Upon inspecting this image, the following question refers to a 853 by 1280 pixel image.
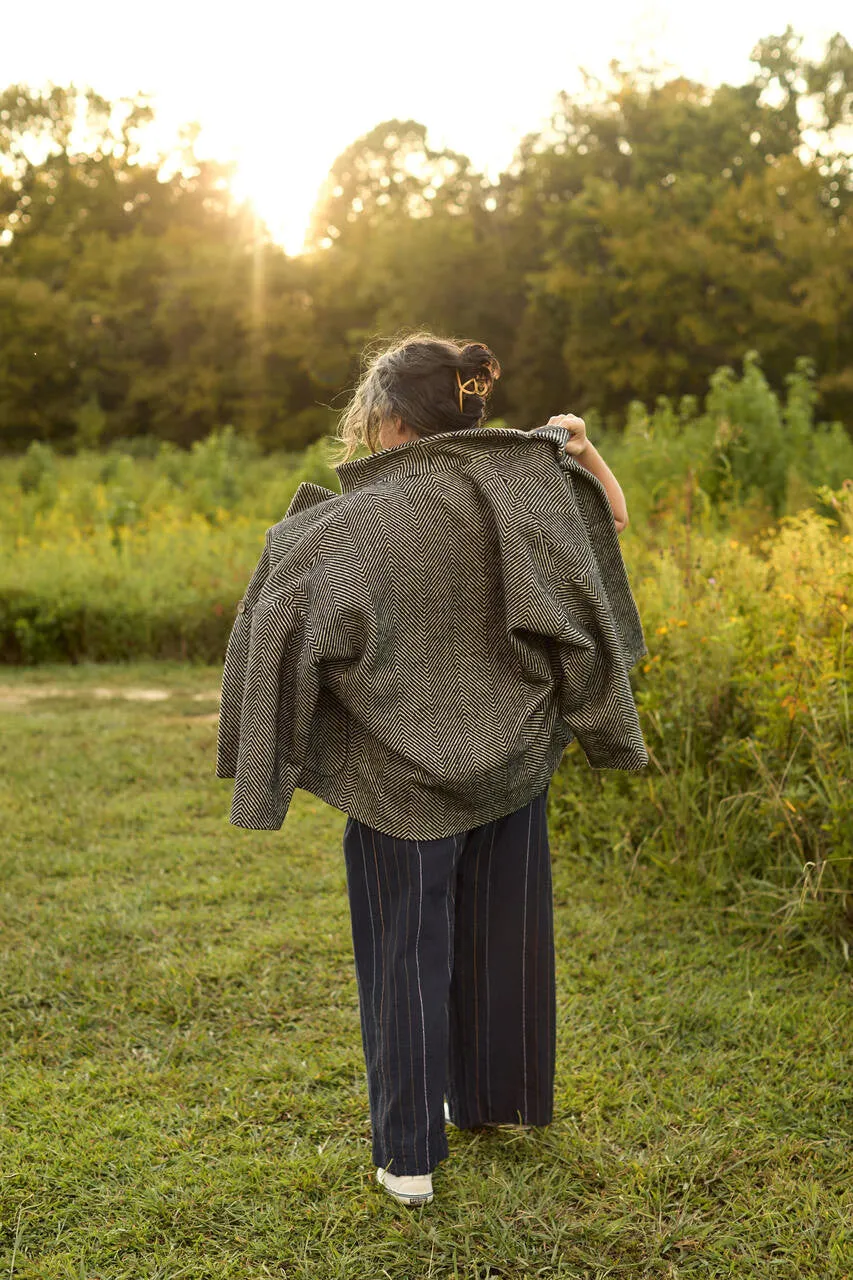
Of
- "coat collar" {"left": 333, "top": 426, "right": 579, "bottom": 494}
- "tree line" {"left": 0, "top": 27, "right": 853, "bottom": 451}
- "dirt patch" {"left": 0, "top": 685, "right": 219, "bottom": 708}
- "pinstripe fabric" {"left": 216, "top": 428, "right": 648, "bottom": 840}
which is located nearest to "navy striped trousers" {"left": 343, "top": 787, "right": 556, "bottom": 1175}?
"pinstripe fabric" {"left": 216, "top": 428, "right": 648, "bottom": 840}

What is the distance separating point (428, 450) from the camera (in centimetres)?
210

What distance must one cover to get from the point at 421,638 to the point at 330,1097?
4.18 feet

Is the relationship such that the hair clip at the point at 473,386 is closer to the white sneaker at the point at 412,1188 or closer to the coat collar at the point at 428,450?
the coat collar at the point at 428,450

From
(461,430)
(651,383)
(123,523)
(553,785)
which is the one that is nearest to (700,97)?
(651,383)

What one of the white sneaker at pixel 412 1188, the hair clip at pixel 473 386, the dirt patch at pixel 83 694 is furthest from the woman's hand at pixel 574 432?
the dirt patch at pixel 83 694

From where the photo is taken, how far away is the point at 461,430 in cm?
209

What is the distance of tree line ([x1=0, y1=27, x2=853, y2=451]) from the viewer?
63.3 ft

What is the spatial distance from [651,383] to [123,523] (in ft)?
40.3

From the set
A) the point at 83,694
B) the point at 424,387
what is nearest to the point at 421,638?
the point at 424,387

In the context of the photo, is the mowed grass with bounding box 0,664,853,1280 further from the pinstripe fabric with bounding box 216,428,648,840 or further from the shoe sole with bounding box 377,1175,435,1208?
the pinstripe fabric with bounding box 216,428,648,840

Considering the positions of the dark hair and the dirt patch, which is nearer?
the dark hair

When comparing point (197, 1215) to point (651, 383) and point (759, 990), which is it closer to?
point (759, 990)

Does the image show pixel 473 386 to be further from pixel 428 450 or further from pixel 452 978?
pixel 452 978

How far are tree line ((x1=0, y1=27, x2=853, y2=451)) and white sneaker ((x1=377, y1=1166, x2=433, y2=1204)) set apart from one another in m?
17.7
